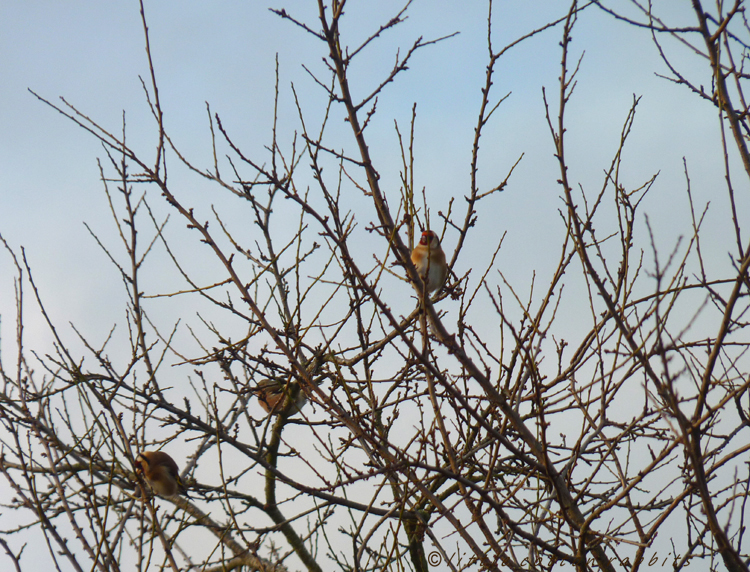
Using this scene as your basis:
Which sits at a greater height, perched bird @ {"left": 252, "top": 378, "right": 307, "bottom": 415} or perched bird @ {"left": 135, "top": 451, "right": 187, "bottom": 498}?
perched bird @ {"left": 135, "top": 451, "right": 187, "bottom": 498}

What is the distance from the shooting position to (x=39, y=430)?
12.2 ft

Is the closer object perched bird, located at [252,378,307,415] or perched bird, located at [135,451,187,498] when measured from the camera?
perched bird, located at [252,378,307,415]

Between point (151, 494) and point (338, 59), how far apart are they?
2532 mm

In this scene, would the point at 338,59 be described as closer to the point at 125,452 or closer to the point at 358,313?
the point at 358,313

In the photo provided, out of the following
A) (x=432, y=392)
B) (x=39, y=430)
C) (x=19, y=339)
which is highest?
(x=19, y=339)

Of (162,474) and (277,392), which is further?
(162,474)

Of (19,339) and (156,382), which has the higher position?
(156,382)

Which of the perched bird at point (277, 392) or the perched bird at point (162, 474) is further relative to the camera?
the perched bird at point (162, 474)

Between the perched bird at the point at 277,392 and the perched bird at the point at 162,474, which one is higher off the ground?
the perched bird at the point at 162,474

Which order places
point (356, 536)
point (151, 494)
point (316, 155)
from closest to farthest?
1. point (356, 536)
2. point (316, 155)
3. point (151, 494)

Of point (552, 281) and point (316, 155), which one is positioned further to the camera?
point (552, 281)

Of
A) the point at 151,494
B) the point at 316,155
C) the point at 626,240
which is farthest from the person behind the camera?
the point at 151,494

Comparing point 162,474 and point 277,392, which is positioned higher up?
point 162,474

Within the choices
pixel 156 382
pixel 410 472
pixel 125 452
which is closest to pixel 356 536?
pixel 410 472
